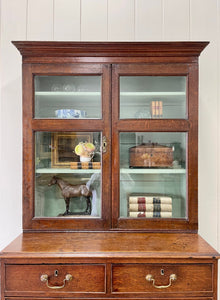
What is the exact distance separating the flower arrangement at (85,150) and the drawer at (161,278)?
641 mm

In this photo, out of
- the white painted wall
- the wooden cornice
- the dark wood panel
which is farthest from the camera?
the white painted wall

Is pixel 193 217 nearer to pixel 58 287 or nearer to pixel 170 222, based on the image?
pixel 170 222

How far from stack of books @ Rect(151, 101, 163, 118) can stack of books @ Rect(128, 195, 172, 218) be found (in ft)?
1.70

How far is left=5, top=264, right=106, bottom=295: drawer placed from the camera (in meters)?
1.22

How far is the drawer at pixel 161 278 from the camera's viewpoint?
1.21 meters

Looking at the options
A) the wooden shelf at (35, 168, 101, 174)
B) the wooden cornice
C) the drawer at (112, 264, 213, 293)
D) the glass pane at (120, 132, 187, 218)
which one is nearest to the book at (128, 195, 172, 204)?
the glass pane at (120, 132, 187, 218)

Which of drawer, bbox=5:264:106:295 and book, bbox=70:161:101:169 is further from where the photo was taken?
book, bbox=70:161:101:169

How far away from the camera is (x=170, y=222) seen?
1.48m

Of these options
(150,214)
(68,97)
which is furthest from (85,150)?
(150,214)

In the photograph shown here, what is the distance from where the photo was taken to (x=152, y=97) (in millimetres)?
1542

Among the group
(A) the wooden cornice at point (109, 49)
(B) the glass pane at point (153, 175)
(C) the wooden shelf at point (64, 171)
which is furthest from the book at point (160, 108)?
(C) the wooden shelf at point (64, 171)

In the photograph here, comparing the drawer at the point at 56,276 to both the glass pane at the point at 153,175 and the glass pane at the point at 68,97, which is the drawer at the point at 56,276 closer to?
the glass pane at the point at 153,175

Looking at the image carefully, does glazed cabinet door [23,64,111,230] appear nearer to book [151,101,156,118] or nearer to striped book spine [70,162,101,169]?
striped book spine [70,162,101,169]
